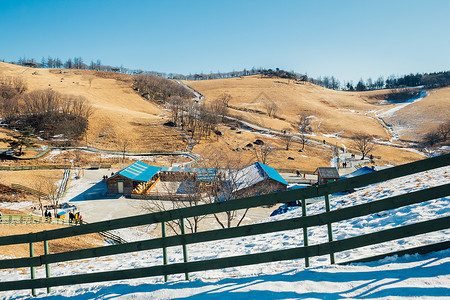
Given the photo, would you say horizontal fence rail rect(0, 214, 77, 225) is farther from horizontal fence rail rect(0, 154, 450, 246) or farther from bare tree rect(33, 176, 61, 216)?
horizontal fence rail rect(0, 154, 450, 246)

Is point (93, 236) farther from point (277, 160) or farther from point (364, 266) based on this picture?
point (277, 160)

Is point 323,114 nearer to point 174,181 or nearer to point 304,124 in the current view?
point 304,124

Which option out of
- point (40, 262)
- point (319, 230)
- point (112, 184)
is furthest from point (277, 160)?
point (40, 262)

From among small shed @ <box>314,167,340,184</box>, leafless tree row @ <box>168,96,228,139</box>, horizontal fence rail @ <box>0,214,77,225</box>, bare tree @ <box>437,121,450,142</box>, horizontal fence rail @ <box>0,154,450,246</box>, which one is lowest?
small shed @ <box>314,167,340,184</box>

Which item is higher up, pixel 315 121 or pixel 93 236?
pixel 315 121

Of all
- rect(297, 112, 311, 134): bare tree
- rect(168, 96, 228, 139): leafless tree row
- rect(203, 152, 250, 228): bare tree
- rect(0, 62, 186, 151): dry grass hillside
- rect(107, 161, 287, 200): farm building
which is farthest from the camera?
rect(297, 112, 311, 134): bare tree

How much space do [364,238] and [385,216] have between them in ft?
11.2

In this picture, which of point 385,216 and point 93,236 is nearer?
point 385,216

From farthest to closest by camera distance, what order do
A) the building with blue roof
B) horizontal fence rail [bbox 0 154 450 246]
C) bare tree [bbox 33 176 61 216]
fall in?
the building with blue roof < bare tree [bbox 33 176 61 216] < horizontal fence rail [bbox 0 154 450 246]

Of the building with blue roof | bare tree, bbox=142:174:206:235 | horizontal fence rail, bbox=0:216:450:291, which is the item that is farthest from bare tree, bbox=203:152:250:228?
horizontal fence rail, bbox=0:216:450:291

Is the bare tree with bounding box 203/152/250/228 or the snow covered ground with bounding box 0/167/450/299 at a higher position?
the snow covered ground with bounding box 0/167/450/299

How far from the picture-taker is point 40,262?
524cm

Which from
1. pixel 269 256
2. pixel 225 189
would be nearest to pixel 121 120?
pixel 225 189

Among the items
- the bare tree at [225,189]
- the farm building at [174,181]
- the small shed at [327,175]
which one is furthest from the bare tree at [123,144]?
the small shed at [327,175]
